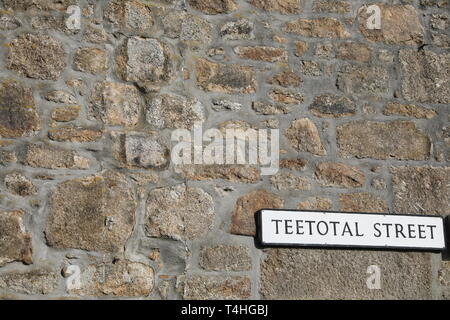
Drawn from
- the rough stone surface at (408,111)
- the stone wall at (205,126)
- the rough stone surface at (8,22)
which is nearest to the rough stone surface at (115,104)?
the stone wall at (205,126)

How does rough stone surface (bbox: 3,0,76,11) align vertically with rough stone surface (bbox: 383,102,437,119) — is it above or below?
above

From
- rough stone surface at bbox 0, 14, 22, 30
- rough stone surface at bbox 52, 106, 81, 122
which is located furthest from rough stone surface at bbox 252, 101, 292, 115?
rough stone surface at bbox 0, 14, 22, 30

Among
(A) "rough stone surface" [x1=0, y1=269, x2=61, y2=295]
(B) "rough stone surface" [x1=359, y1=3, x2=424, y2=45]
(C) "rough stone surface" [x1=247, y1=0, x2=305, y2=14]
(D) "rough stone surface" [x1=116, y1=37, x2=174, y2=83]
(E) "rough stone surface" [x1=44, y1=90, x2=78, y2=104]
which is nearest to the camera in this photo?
(A) "rough stone surface" [x1=0, y1=269, x2=61, y2=295]

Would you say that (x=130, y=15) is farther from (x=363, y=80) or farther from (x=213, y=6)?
(x=363, y=80)

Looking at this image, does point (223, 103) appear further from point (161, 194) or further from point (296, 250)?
point (296, 250)

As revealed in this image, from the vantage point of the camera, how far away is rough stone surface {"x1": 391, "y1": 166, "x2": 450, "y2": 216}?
10.0 ft

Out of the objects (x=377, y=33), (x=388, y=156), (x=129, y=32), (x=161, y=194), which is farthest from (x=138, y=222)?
(x=377, y=33)

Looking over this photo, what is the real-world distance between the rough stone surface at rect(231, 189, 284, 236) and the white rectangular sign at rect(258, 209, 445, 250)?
0.04 meters

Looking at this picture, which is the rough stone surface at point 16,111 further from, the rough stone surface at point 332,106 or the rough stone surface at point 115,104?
the rough stone surface at point 332,106

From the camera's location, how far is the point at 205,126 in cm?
295

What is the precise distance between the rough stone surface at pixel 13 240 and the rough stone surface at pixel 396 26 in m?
1.91

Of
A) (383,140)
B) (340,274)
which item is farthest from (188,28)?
(340,274)

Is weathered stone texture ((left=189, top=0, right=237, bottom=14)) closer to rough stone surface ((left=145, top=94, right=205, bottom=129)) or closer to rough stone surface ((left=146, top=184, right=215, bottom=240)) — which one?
rough stone surface ((left=145, top=94, right=205, bottom=129))

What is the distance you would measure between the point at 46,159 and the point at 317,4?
1550mm
